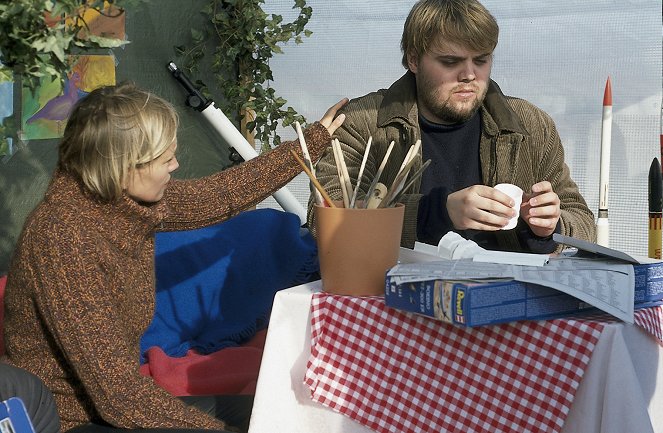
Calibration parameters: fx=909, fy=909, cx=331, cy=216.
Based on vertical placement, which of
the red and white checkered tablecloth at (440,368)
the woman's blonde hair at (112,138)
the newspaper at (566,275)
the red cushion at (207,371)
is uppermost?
the woman's blonde hair at (112,138)

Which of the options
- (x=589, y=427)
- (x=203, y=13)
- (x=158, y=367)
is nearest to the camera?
(x=589, y=427)

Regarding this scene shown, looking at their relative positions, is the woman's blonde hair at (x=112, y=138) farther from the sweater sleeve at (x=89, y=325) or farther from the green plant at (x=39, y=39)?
the green plant at (x=39, y=39)

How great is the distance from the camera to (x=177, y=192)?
7.21 feet

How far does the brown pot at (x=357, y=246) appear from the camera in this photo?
1.59 meters

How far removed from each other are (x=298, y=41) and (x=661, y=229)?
61.7 inches

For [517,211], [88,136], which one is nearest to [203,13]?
[88,136]

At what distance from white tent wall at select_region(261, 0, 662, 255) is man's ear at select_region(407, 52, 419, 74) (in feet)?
3.04

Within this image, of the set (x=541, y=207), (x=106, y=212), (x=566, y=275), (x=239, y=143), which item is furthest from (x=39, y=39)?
(x=239, y=143)

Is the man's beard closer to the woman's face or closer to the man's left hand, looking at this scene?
the man's left hand

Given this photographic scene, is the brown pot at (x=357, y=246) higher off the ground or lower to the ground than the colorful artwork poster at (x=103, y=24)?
lower

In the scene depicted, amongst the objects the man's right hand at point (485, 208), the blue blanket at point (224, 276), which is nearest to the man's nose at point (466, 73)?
the man's right hand at point (485, 208)

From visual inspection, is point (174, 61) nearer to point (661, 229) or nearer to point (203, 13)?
point (203, 13)

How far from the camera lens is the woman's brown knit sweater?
1.70 m

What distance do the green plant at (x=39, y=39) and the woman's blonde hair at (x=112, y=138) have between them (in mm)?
256
